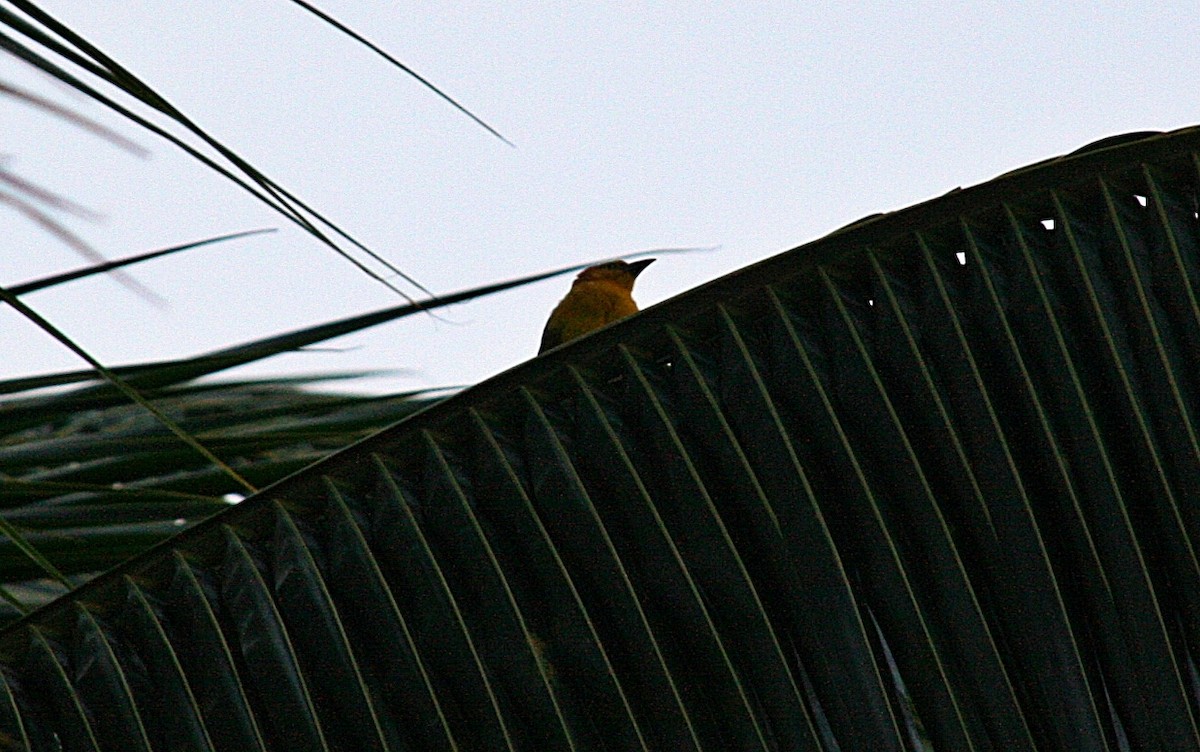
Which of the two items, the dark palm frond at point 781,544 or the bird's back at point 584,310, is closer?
the dark palm frond at point 781,544

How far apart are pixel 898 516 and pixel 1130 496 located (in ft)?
0.54

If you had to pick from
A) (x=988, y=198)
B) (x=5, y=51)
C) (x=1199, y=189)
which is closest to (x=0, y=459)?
(x=5, y=51)

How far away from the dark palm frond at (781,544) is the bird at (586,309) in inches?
68.9

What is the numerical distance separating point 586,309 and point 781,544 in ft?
6.30

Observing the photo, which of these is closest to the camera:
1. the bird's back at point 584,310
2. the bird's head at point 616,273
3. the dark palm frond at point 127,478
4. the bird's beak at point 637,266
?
the dark palm frond at point 127,478

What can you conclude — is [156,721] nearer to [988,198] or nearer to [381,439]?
[381,439]

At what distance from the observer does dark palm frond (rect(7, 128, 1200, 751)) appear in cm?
103

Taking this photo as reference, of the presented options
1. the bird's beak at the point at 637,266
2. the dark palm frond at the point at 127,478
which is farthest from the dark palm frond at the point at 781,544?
the bird's beak at the point at 637,266

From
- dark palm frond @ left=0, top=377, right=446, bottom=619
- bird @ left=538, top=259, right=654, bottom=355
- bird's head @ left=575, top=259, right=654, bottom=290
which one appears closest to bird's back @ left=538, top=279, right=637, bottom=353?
bird @ left=538, top=259, right=654, bottom=355

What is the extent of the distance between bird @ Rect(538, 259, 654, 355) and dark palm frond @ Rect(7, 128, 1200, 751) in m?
1.75

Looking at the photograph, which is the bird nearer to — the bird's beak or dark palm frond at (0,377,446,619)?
the bird's beak

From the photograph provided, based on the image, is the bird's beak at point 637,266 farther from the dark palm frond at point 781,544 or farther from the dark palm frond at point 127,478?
the dark palm frond at point 781,544

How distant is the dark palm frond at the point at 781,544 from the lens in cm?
103

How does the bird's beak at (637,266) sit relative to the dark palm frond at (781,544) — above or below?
above
